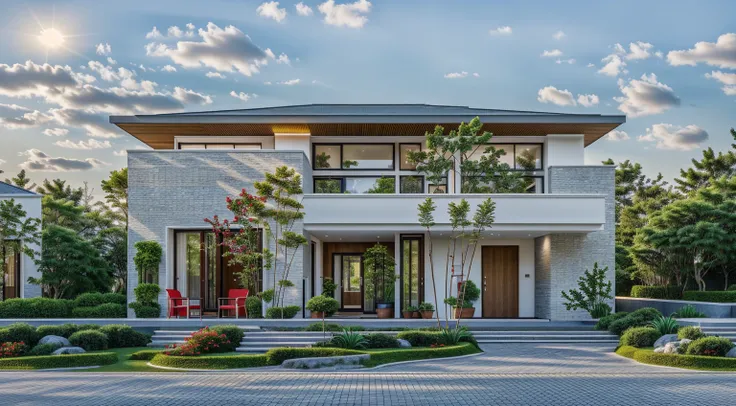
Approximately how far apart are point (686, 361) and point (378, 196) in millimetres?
9967

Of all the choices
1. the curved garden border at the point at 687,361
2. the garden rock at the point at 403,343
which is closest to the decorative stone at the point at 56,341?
the garden rock at the point at 403,343

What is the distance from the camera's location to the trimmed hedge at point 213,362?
42.4ft

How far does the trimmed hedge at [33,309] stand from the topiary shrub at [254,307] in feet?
18.0

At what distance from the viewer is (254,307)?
64.1 ft

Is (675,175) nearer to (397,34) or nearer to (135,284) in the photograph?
(397,34)

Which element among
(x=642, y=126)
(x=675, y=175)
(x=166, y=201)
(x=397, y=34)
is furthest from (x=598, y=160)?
(x=166, y=201)

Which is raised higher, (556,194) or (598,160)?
(598,160)

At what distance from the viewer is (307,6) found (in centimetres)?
1956

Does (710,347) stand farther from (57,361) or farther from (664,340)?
(57,361)

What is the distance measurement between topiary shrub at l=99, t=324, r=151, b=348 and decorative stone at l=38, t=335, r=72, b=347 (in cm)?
95

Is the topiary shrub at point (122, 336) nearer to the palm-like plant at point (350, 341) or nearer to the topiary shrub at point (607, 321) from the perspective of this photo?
the palm-like plant at point (350, 341)

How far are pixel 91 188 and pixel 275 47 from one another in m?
26.3

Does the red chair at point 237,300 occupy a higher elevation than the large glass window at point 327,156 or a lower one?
lower

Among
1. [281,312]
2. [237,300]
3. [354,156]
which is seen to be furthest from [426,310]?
[354,156]
